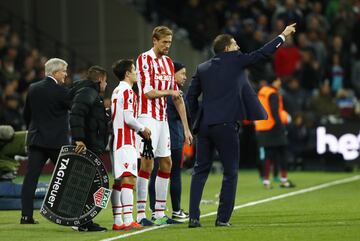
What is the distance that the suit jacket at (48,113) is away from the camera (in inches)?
558

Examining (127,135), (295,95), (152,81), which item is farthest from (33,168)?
(295,95)

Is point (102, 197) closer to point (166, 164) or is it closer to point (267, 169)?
point (166, 164)

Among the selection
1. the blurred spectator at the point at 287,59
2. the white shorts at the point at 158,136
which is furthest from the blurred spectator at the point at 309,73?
the white shorts at the point at 158,136

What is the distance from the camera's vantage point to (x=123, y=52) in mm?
Answer: 30141

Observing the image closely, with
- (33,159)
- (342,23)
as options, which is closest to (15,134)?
(33,159)

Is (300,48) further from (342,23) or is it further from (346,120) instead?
(346,120)

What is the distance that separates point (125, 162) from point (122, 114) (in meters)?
0.55

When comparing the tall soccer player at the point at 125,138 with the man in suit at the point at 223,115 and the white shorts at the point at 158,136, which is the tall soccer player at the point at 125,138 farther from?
the man in suit at the point at 223,115

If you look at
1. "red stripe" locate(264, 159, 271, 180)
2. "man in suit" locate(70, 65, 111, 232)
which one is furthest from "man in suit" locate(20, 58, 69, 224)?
"red stripe" locate(264, 159, 271, 180)

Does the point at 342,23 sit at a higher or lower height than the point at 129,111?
higher

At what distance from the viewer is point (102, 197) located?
13086 millimetres

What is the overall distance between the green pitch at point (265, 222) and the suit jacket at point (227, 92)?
4.11ft

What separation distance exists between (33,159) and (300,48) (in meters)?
16.7

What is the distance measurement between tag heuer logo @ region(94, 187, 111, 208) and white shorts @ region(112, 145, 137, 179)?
348 mm
